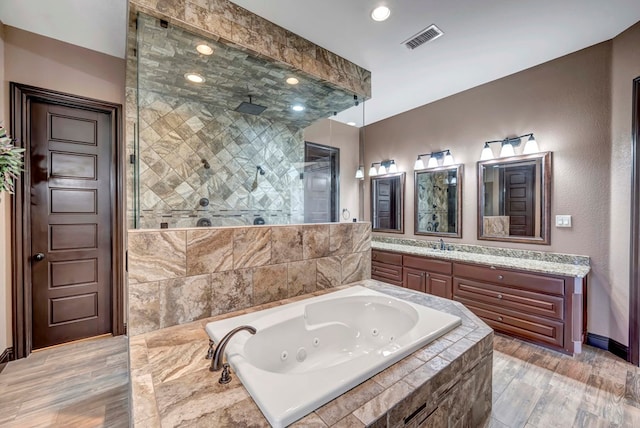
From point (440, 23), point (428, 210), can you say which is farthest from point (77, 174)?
point (428, 210)

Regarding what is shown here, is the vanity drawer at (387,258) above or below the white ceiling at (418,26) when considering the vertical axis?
below

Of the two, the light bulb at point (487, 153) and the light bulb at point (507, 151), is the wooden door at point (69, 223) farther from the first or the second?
the light bulb at point (507, 151)

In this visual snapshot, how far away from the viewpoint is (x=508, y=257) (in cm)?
308

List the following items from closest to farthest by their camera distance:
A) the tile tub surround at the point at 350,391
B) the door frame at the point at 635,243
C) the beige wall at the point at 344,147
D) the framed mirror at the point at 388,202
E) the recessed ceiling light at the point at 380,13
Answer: the tile tub surround at the point at 350,391 → the recessed ceiling light at the point at 380,13 → the door frame at the point at 635,243 → the beige wall at the point at 344,147 → the framed mirror at the point at 388,202

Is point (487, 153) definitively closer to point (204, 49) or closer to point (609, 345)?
point (609, 345)

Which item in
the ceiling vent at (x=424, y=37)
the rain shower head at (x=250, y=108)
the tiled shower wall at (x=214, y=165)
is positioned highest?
the ceiling vent at (x=424, y=37)

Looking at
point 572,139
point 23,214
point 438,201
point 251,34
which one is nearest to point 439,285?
point 438,201

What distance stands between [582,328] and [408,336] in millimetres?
2161

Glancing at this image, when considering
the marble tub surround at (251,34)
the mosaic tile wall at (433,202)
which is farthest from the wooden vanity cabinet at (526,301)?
the marble tub surround at (251,34)

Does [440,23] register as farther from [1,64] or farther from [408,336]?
[1,64]

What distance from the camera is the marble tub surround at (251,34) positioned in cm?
177

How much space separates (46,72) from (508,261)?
478 cm

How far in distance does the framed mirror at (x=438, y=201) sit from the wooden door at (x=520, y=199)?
55 cm

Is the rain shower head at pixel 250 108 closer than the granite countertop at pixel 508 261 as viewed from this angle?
No
